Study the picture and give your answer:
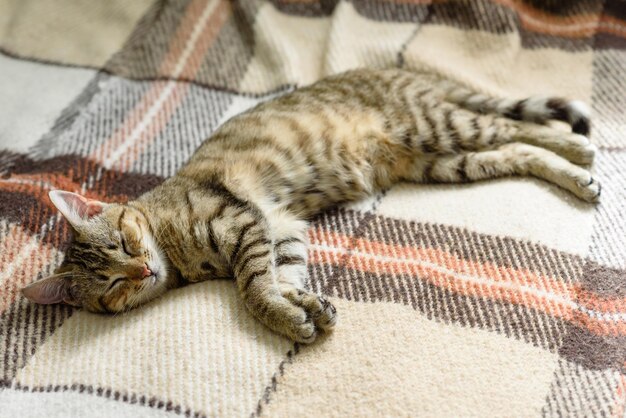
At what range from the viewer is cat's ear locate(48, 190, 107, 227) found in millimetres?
1606

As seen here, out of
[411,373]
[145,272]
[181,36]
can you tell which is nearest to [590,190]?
[411,373]

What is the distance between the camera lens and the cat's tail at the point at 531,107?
1972 millimetres

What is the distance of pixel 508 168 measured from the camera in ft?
6.33

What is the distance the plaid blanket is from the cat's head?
61mm

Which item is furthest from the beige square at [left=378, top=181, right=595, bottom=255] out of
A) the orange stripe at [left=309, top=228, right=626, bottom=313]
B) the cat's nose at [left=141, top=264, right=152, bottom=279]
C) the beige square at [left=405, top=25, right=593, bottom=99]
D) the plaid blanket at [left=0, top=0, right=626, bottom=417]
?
the cat's nose at [left=141, top=264, right=152, bottom=279]

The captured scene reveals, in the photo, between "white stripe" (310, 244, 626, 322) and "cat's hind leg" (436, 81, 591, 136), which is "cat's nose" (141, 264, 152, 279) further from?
"cat's hind leg" (436, 81, 591, 136)

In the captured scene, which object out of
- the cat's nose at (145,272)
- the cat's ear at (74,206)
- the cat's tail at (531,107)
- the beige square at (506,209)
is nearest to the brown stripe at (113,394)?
the cat's nose at (145,272)

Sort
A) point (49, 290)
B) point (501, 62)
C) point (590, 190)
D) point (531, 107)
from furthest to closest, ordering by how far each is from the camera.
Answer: point (501, 62) → point (531, 107) → point (590, 190) → point (49, 290)

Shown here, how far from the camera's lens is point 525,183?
190 cm

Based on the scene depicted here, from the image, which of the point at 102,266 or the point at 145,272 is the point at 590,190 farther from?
the point at 102,266

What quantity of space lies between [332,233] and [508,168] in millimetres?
612

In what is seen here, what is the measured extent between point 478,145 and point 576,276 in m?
0.59

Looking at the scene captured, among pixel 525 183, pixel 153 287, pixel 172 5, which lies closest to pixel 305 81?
pixel 172 5

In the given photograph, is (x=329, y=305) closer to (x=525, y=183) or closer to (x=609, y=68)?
(x=525, y=183)
